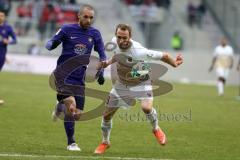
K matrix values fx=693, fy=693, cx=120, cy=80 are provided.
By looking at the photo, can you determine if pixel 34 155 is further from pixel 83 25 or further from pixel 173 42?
pixel 173 42

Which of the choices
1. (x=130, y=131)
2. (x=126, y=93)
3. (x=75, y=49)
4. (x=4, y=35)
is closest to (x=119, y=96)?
(x=126, y=93)

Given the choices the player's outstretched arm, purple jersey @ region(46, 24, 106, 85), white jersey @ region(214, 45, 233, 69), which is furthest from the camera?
white jersey @ region(214, 45, 233, 69)

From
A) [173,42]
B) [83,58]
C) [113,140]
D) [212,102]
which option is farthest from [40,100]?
[173,42]

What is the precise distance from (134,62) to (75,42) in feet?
3.70

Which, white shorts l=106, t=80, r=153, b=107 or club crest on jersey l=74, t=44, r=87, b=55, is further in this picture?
club crest on jersey l=74, t=44, r=87, b=55

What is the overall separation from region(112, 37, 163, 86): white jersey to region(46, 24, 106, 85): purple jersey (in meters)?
0.53

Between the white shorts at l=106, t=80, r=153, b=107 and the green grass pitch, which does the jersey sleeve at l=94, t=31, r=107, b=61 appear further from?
the green grass pitch

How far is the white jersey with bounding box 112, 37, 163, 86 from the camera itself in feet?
37.7

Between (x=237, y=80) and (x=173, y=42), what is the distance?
4.48 meters

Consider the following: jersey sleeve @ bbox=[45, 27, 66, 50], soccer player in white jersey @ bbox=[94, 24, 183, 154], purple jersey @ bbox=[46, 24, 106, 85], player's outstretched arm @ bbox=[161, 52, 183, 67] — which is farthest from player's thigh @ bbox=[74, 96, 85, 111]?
player's outstretched arm @ bbox=[161, 52, 183, 67]

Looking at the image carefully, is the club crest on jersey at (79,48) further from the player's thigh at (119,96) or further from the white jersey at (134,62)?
the player's thigh at (119,96)

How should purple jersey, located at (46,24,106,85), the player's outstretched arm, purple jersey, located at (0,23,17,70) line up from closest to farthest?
1. the player's outstretched arm
2. purple jersey, located at (46,24,106,85)
3. purple jersey, located at (0,23,17,70)

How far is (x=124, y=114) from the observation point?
19.9 m

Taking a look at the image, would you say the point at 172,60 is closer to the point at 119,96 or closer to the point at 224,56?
the point at 119,96
